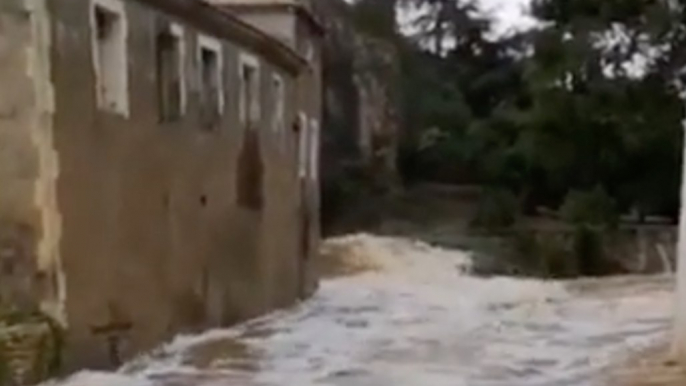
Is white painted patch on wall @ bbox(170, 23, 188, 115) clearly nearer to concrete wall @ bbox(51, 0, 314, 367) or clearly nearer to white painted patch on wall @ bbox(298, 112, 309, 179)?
concrete wall @ bbox(51, 0, 314, 367)

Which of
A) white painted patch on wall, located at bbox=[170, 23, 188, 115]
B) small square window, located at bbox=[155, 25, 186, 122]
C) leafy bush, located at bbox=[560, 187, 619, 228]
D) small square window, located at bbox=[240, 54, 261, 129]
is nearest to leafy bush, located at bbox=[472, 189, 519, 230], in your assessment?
leafy bush, located at bbox=[560, 187, 619, 228]

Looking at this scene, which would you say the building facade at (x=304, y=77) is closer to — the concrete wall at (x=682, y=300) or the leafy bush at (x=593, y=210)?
the leafy bush at (x=593, y=210)

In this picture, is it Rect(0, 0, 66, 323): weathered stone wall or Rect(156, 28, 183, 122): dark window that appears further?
Rect(156, 28, 183, 122): dark window

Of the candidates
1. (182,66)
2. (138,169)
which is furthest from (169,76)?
(138,169)

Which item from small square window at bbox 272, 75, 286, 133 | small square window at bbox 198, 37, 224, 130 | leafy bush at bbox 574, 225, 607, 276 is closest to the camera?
small square window at bbox 198, 37, 224, 130

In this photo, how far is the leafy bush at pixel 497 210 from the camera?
36.9 m

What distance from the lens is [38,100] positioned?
11.7 meters

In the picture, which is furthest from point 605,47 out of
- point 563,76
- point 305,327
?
point 305,327

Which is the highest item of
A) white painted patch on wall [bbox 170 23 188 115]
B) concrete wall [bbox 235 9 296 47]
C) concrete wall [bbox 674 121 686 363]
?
concrete wall [bbox 235 9 296 47]

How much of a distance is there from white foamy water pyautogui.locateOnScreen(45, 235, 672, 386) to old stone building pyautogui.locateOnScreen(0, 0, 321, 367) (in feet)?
1.95

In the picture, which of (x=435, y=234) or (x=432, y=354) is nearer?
(x=432, y=354)

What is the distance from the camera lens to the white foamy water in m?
13.1

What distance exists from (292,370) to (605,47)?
72.8ft

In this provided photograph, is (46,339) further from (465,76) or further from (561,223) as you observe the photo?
(465,76)
